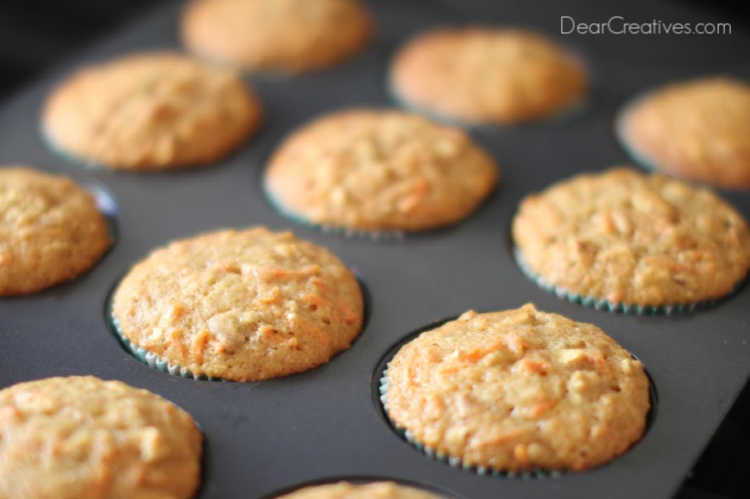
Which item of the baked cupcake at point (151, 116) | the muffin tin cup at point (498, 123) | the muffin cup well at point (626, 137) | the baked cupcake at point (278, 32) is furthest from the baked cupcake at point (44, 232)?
the muffin cup well at point (626, 137)

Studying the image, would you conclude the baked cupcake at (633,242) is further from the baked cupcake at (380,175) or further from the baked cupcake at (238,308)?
the baked cupcake at (238,308)

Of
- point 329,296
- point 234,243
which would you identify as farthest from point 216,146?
point 329,296

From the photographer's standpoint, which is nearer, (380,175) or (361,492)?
(361,492)

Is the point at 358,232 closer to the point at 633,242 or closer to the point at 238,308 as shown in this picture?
the point at 238,308

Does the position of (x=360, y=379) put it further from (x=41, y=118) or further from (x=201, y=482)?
(x=41, y=118)

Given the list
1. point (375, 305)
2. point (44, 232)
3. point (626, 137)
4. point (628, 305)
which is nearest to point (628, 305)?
point (628, 305)
